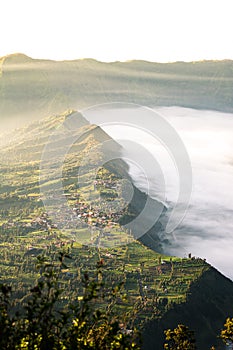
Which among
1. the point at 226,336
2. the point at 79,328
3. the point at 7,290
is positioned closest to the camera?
the point at 7,290

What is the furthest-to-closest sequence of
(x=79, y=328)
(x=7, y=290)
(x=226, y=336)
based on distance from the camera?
(x=226, y=336) → (x=79, y=328) → (x=7, y=290)

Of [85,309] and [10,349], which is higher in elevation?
[85,309]

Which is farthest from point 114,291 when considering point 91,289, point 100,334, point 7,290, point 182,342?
point 182,342

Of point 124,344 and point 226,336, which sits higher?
point 124,344

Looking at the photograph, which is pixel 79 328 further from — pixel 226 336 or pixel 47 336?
pixel 226 336

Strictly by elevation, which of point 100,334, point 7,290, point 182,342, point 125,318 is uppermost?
point 7,290

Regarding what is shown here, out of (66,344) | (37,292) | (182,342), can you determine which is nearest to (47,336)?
(66,344)

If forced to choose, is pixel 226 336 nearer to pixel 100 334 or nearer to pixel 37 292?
pixel 100 334

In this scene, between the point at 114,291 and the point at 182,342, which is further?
the point at 182,342

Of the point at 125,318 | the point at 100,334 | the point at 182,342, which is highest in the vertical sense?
the point at 125,318
